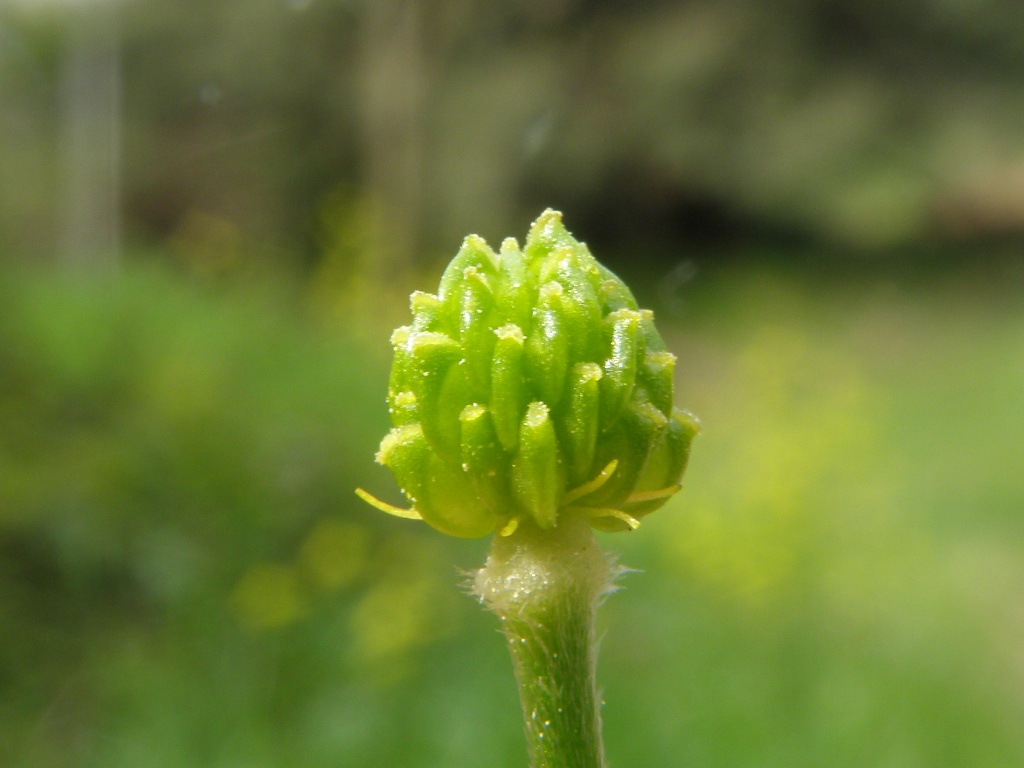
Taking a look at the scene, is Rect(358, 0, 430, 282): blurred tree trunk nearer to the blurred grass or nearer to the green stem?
the blurred grass

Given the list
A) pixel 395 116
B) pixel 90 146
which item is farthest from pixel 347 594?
pixel 395 116

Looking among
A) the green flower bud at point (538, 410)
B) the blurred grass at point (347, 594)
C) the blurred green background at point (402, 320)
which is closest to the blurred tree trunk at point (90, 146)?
the blurred green background at point (402, 320)

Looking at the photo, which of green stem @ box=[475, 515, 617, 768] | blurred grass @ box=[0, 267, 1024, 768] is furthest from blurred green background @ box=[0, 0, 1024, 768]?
green stem @ box=[475, 515, 617, 768]

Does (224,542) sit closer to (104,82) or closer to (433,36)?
(104,82)

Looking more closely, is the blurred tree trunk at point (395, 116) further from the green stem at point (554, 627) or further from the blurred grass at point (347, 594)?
the green stem at point (554, 627)

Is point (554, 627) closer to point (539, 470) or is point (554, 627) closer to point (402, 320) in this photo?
point (539, 470)

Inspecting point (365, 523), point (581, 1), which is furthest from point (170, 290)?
point (581, 1)
